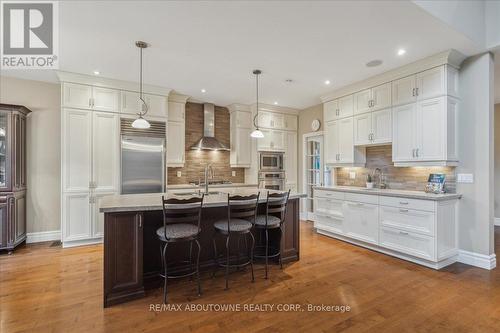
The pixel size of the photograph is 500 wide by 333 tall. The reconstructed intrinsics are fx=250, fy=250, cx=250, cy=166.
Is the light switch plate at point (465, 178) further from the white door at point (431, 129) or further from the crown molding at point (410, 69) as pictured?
the crown molding at point (410, 69)

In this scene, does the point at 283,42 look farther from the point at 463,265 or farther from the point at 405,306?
the point at 463,265

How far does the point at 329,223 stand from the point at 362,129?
188 cm

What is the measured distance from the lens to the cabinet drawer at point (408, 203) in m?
3.35

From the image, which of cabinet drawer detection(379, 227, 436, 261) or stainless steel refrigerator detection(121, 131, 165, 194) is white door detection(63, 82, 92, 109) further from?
cabinet drawer detection(379, 227, 436, 261)

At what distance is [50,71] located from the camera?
411cm

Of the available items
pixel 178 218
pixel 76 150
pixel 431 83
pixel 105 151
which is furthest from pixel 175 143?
pixel 431 83

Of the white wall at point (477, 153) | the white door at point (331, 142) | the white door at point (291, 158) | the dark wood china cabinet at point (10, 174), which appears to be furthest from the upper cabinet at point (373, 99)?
the dark wood china cabinet at point (10, 174)

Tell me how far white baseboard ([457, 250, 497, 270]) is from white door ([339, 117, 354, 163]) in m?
2.14

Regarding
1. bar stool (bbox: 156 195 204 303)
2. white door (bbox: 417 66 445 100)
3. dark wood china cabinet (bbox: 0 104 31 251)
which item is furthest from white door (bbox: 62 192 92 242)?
white door (bbox: 417 66 445 100)

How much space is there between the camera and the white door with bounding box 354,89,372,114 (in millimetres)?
4469

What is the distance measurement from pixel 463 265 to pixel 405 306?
5.85 ft

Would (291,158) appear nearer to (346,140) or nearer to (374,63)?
(346,140)

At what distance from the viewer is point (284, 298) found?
8.51 feet

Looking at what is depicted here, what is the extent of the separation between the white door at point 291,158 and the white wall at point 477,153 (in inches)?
143
